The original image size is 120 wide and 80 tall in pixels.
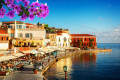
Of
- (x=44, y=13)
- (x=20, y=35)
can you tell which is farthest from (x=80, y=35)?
(x=44, y=13)

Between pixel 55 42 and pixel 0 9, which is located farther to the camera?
pixel 55 42

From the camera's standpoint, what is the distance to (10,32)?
177ft

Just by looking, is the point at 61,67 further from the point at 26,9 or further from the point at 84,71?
the point at 26,9

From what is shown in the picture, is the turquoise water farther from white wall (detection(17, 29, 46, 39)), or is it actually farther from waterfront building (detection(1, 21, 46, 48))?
white wall (detection(17, 29, 46, 39))

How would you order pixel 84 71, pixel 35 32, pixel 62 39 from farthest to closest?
pixel 62 39 → pixel 35 32 → pixel 84 71

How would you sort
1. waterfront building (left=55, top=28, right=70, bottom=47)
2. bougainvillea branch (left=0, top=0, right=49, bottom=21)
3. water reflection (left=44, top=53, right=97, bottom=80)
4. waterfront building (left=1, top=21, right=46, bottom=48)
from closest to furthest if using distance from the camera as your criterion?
bougainvillea branch (left=0, top=0, right=49, bottom=21)
water reflection (left=44, top=53, right=97, bottom=80)
waterfront building (left=1, top=21, right=46, bottom=48)
waterfront building (left=55, top=28, right=70, bottom=47)

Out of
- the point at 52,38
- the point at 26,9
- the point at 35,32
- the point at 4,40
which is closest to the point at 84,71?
the point at 4,40

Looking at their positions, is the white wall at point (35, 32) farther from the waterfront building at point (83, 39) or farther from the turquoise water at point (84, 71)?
the waterfront building at point (83, 39)

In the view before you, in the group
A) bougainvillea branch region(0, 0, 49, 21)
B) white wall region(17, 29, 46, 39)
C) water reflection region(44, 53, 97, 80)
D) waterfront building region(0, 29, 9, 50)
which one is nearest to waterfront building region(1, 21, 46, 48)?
white wall region(17, 29, 46, 39)

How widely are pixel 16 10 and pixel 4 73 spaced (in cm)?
2020

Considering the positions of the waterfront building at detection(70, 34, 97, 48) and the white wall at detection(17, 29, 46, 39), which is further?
the waterfront building at detection(70, 34, 97, 48)

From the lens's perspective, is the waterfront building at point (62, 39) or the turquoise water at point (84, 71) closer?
the turquoise water at point (84, 71)

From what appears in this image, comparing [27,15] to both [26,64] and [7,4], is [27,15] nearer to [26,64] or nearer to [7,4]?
[7,4]

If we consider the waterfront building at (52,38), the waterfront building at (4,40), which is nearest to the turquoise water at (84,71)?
the waterfront building at (4,40)
